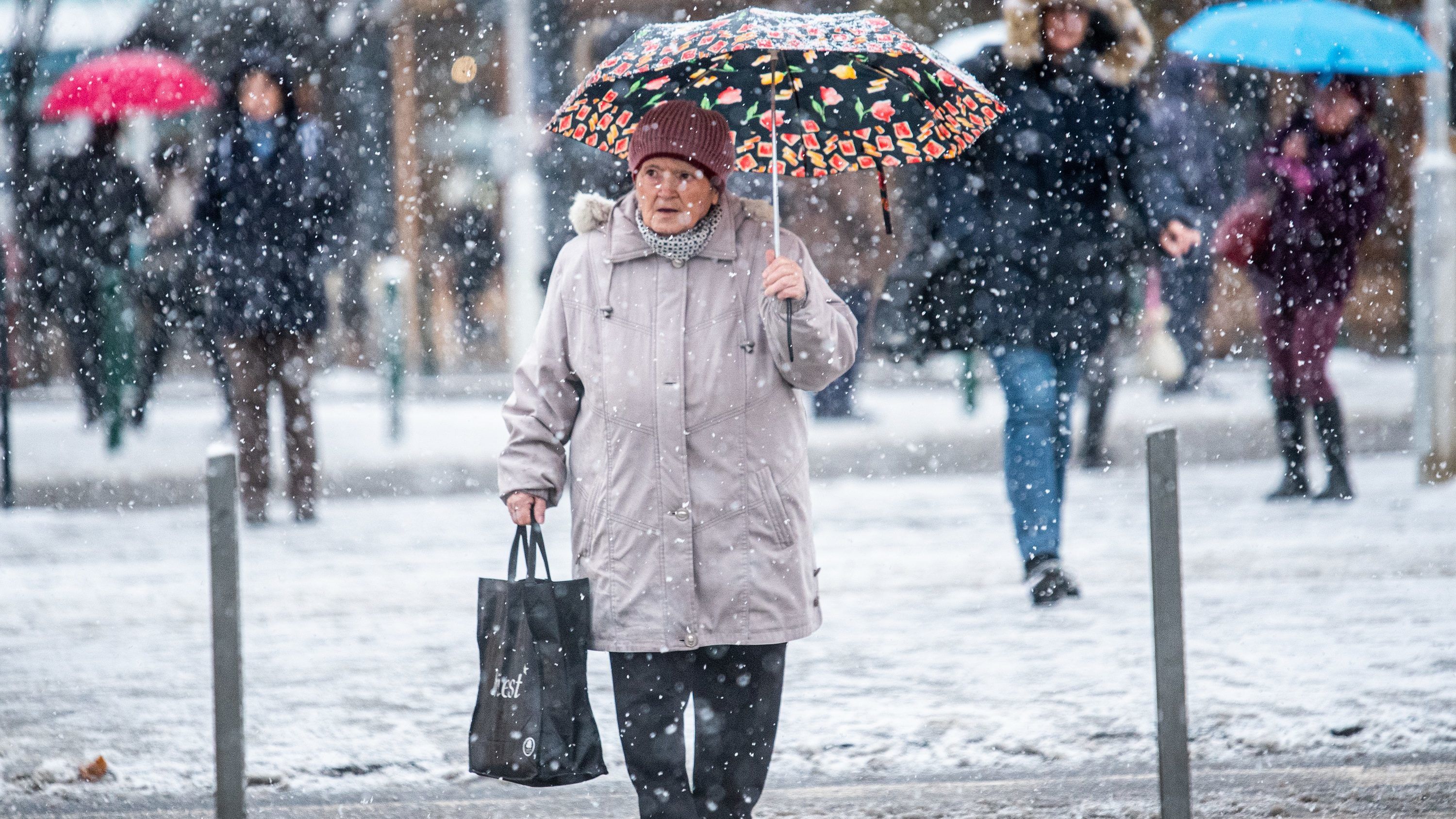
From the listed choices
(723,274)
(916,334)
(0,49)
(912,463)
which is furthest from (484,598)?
(0,49)

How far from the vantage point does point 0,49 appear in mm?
13508

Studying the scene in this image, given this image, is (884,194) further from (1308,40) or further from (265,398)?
(1308,40)

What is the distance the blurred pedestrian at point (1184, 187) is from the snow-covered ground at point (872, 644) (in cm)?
134

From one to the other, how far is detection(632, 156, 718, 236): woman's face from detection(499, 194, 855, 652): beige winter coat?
0.21 feet

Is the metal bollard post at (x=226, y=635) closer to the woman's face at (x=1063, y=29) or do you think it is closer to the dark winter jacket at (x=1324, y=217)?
the woman's face at (x=1063, y=29)

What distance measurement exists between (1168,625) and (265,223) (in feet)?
16.9

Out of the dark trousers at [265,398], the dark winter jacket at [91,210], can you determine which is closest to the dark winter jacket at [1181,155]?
the dark trousers at [265,398]

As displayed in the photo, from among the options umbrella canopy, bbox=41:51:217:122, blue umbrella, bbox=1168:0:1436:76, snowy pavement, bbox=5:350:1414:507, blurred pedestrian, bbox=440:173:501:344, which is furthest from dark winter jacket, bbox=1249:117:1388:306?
blurred pedestrian, bbox=440:173:501:344

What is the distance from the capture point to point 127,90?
9523 mm

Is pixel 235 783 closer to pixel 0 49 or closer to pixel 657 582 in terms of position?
pixel 657 582

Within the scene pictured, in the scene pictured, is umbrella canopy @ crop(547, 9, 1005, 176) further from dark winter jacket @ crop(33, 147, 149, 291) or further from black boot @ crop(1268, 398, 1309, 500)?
dark winter jacket @ crop(33, 147, 149, 291)

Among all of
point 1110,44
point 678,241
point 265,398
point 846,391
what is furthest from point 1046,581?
point 846,391

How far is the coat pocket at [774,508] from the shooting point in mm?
3170

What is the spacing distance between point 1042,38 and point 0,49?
10758 mm
